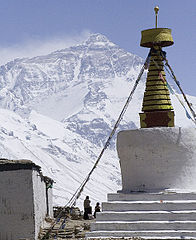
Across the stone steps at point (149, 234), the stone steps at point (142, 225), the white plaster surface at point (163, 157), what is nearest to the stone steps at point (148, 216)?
the stone steps at point (142, 225)

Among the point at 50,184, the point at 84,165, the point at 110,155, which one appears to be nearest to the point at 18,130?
the point at 84,165

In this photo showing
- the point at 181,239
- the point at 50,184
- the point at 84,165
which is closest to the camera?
the point at 181,239

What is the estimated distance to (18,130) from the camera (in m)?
157

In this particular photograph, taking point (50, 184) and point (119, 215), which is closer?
point (119, 215)

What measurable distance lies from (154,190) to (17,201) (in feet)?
13.6

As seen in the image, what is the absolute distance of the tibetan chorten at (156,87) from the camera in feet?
54.1

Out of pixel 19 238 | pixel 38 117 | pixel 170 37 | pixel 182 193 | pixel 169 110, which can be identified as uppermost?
pixel 38 117

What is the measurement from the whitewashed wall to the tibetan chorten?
3.70 metres

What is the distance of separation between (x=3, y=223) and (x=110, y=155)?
544 ft

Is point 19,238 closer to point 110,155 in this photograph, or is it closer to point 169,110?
point 169,110

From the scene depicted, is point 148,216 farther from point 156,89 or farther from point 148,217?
point 156,89

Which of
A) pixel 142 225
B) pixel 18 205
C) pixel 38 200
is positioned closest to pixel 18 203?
pixel 18 205

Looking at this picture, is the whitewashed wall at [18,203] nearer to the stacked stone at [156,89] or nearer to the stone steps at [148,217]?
the stone steps at [148,217]

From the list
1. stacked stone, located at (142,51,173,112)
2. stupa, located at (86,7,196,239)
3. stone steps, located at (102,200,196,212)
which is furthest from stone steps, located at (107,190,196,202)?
stacked stone, located at (142,51,173,112)
